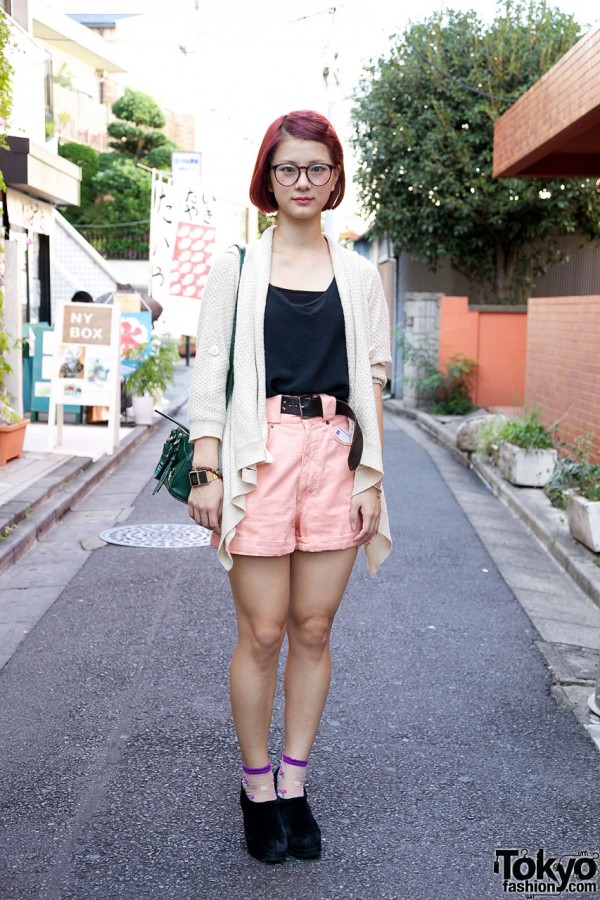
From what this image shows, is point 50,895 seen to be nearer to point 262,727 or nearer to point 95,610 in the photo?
point 262,727

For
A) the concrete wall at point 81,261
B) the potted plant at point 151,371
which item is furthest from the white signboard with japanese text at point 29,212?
the concrete wall at point 81,261

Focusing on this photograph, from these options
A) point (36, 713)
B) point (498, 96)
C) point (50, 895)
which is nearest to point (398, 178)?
point (498, 96)

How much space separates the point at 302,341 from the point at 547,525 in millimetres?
5958

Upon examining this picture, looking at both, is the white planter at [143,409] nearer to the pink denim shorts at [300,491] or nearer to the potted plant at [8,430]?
the potted plant at [8,430]

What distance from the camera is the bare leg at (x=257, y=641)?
313cm

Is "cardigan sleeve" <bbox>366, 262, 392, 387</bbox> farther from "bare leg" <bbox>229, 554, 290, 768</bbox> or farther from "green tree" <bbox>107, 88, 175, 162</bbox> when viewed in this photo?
"green tree" <bbox>107, 88, 175, 162</bbox>

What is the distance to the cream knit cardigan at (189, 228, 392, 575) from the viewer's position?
10.1 ft

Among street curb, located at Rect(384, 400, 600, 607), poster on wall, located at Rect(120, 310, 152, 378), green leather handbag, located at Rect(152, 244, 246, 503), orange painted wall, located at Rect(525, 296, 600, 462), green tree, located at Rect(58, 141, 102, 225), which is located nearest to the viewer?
green leather handbag, located at Rect(152, 244, 246, 503)

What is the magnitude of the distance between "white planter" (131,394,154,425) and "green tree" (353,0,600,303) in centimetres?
837

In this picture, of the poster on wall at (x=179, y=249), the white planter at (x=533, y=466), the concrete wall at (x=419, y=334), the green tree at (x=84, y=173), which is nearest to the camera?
the white planter at (x=533, y=466)

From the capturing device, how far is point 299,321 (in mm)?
3121

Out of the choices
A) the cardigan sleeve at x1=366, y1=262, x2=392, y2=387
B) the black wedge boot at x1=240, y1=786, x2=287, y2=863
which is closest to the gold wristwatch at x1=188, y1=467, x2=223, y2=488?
the cardigan sleeve at x1=366, y1=262, x2=392, y2=387

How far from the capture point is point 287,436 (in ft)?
10.2
